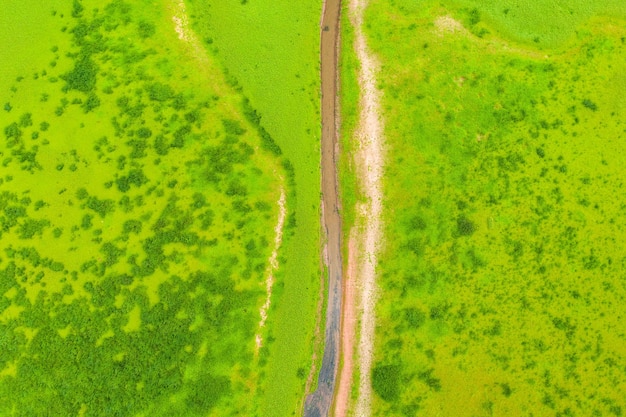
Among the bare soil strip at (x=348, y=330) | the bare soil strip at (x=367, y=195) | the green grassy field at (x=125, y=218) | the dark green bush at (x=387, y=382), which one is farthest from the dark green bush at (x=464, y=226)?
the green grassy field at (x=125, y=218)

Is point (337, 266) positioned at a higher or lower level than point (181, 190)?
lower

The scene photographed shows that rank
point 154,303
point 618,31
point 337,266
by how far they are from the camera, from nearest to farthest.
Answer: point 154,303
point 337,266
point 618,31

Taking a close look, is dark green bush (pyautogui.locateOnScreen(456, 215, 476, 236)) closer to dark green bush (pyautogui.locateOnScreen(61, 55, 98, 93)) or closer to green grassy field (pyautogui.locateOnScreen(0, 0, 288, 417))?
green grassy field (pyautogui.locateOnScreen(0, 0, 288, 417))

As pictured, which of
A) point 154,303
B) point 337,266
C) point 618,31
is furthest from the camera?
point 618,31

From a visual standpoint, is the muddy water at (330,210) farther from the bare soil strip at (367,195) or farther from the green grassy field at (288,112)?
the bare soil strip at (367,195)

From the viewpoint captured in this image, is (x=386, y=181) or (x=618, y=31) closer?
(x=386, y=181)

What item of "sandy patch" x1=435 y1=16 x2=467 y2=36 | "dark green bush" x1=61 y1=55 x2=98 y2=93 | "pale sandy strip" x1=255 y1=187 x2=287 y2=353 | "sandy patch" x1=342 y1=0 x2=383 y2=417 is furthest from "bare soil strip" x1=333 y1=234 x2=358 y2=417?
"dark green bush" x1=61 y1=55 x2=98 y2=93

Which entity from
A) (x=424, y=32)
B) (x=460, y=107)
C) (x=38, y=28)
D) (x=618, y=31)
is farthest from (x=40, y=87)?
(x=618, y=31)

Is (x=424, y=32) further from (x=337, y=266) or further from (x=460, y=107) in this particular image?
(x=337, y=266)
